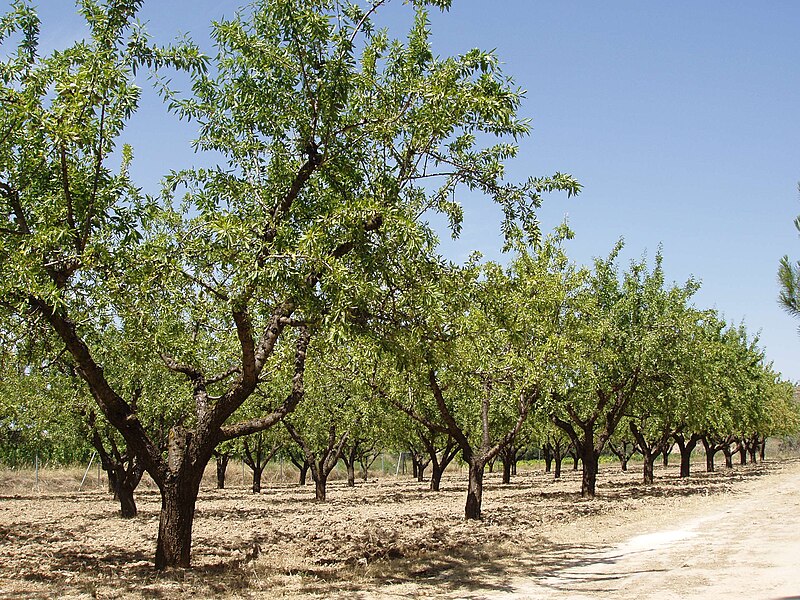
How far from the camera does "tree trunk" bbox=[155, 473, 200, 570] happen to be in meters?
11.3

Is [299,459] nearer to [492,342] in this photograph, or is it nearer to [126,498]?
[126,498]

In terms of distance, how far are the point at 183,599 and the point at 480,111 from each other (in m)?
8.08

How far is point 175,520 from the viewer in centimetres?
1136

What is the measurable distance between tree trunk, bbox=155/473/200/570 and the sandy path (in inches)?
208

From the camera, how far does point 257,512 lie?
25547 millimetres

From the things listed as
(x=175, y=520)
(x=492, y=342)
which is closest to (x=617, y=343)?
(x=492, y=342)

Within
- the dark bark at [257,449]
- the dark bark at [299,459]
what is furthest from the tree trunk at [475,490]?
the dark bark at [299,459]

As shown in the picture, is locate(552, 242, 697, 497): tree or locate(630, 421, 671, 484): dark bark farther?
locate(630, 421, 671, 484): dark bark

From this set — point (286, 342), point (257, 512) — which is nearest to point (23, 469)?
point (257, 512)

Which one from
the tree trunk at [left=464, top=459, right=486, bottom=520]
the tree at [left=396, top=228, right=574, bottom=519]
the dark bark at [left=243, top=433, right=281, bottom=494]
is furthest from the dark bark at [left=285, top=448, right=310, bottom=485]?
the tree trunk at [left=464, top=459, right=486, bottom=520]

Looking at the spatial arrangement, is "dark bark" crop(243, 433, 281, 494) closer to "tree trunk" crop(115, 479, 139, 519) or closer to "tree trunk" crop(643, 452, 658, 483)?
"tree trunk" crop(115, 479, 139, 519)

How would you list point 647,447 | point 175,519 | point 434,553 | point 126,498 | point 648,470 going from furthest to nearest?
point 647,447
point 648,470
point 126,498
point 434,553
point 175,519

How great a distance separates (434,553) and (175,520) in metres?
5.08

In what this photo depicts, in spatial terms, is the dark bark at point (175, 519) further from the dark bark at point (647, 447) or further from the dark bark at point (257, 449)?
the dark bark at point (647, 447)
